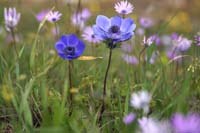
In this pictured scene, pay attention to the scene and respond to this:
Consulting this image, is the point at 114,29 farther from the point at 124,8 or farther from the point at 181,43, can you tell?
the point at 181,43

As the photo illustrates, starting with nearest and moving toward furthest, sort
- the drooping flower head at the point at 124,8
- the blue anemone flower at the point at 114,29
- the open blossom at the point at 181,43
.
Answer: the blue anemone flower at the point at 114,29 < the drooping flower head at the point at 124,8 < the open blossom at the point at 181,43

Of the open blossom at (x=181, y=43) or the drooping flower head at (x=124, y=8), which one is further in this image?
the open blossom at (x=181, y=43)

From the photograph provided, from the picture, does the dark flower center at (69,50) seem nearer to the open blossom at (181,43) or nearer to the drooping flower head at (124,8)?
the drooping flower head at (124,8)

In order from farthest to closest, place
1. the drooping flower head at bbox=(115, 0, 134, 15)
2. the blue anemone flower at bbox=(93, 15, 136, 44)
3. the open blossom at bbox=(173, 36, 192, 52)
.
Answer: the open blossom at bbox=(173, 36, 192, 52), the drooping flower head at bbox=(115, 0, 134, 15), the blue anemone flower at bbox=(93, 15, 136, 44)

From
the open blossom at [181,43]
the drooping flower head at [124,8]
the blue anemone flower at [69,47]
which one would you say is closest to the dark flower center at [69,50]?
the blue anemone flower at [69,47]

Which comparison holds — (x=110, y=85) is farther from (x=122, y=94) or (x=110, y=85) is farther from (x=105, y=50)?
(x=105, y=50)

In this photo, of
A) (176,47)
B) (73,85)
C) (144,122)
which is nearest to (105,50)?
(176,47)

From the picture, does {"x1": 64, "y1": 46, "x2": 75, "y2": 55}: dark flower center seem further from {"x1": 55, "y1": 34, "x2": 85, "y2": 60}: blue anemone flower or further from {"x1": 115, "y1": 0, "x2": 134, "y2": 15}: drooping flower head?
{"x1": 115, "y1": 0, "x2": 134, "y2": 15}: drooping flower head

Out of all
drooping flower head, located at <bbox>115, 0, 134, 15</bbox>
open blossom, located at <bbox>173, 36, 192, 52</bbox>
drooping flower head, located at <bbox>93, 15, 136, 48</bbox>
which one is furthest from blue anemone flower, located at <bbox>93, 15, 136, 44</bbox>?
open blossom, located at <bbox>173, 36, 192, 52</bbox>
